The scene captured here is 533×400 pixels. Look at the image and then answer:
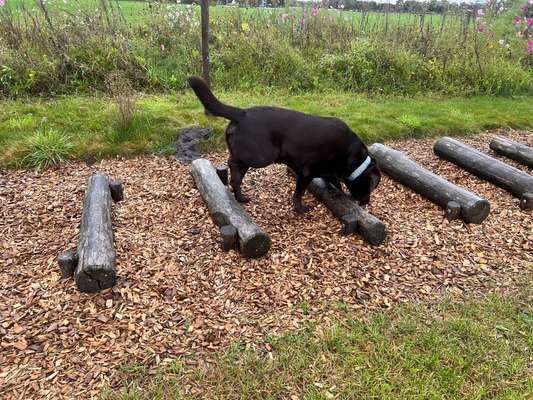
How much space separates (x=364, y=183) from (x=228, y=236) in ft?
5.15

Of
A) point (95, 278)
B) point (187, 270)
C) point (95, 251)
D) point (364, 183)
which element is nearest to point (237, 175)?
point (187, 270)

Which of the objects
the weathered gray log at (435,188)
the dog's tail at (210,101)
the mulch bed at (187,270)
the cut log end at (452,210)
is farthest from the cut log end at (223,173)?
the cut log end at (452,210)

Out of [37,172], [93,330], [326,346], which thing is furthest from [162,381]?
[37,172]

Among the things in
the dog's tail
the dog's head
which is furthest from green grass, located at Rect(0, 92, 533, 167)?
the dog's head

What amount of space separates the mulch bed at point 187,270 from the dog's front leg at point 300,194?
10 cm

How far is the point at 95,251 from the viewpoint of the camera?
326cm

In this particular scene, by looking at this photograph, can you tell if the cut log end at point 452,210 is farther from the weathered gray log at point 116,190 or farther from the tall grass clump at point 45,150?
the tall grass clump at point 45,150

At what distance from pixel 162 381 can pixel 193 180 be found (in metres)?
2.80

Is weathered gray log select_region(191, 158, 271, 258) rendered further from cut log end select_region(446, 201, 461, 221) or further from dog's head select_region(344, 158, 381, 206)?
cut log end select_region(446, 201, 461, 221)

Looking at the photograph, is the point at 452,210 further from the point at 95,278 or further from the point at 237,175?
the point at 95,278

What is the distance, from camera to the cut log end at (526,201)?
473 centimetres

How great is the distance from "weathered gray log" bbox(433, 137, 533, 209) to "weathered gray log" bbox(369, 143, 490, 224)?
2.65 ft

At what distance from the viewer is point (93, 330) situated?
295 centimetres

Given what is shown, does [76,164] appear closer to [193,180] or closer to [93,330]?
[193,180]
